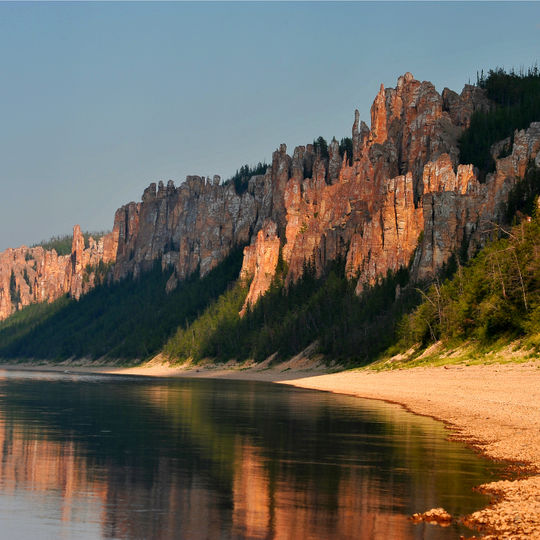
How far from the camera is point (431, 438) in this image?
36.4 metres

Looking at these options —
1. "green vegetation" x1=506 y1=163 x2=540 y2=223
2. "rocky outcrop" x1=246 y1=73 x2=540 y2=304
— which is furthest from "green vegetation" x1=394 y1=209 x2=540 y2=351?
"rocky outcrop" x1=246 y1=73 x2=540 y2=304

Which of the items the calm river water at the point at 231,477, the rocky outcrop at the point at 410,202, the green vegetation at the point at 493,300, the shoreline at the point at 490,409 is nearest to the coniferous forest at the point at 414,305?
the green vegetation at the point at 493,300

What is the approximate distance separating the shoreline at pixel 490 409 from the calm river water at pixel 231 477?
1.01 m

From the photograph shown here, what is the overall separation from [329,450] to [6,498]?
14260 mm

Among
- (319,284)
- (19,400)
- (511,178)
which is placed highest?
(511,178)

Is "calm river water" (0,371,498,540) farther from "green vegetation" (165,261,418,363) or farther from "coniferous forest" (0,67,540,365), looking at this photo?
"green vegetation" (165,261,418,363)

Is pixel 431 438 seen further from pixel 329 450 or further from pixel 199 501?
pixel 199 501

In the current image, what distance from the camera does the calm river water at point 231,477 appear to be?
20422 mm

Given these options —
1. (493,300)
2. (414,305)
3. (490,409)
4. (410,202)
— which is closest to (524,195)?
(414,305)

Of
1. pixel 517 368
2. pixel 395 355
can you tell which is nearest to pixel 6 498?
pixel 517 368

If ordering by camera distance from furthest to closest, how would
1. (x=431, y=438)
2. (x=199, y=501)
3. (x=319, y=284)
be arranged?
(x=319, y=284)
(x=431, y=438)
(x=199, y=501)

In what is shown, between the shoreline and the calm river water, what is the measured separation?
3.31 feet

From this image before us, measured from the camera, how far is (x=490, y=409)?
150 feet

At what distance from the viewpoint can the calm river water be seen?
2042 centimetres
